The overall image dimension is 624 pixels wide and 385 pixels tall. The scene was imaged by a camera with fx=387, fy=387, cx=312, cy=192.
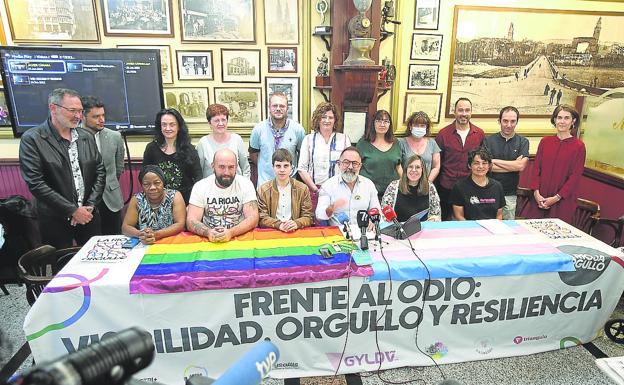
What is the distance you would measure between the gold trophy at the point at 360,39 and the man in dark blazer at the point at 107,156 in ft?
6.87

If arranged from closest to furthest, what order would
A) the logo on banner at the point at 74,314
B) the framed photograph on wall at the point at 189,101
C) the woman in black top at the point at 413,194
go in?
the logo on banner at the point at 74,314 → the woman in black top at the point at 413,194 → the framed photograph on wall at the point at 189,101

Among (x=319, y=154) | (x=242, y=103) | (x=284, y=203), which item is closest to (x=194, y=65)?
(x=242, y=103)

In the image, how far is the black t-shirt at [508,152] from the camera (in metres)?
3.39

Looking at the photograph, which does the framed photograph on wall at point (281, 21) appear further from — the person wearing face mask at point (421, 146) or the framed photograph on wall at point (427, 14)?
the person wearing face mask at point (421, 146)

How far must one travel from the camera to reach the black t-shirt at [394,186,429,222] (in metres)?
2.86

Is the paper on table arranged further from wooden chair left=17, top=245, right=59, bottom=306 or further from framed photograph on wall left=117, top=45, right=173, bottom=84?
framed photograph on wall left=117, top=45, right=173, bottom=84

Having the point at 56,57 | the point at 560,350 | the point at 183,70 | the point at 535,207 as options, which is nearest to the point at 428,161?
the point at 535,207

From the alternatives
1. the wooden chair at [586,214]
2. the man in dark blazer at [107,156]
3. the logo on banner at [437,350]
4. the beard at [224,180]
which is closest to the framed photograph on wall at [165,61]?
the man in dark blazer at [107,156]

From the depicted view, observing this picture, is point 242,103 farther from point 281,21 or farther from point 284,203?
point 284,203

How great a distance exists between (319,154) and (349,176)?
1.79ft

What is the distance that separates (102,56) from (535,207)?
405 centimetres

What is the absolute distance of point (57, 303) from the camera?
74.3 inches

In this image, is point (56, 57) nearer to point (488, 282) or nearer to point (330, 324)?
point (330, 324)

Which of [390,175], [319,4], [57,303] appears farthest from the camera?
[319,4]
